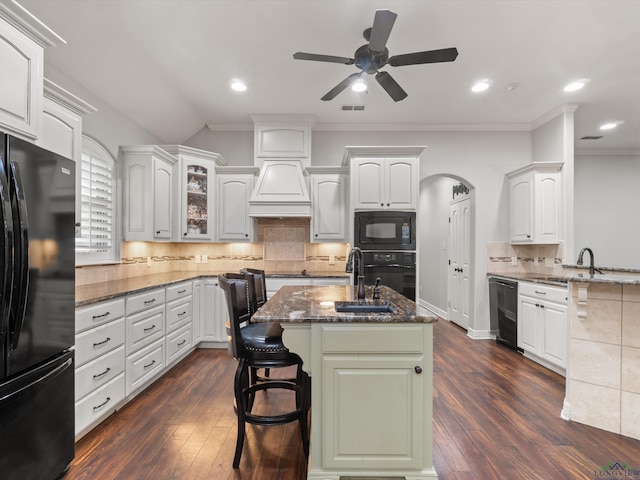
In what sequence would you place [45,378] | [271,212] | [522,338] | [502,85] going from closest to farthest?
[45,378], [502,85], [522,338], [271,212]

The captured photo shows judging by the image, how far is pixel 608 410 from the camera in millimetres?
2217

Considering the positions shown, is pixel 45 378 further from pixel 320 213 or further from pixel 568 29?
pixel 568 29

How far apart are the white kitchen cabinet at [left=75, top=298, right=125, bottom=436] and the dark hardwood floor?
0.15 meters

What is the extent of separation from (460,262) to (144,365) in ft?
14.2

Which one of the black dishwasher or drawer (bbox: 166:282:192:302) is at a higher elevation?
drawer (bbox: 166:282:192:302)

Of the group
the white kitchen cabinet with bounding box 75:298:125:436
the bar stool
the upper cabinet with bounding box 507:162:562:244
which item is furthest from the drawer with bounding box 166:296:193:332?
the upper cabinet with bounding box 507:162:562:244

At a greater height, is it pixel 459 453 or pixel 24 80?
pixel 24 80

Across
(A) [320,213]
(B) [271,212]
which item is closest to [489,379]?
(A) [320,213]

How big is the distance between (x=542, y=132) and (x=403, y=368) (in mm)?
4171

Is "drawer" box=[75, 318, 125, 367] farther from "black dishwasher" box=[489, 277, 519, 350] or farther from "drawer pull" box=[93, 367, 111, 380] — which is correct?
"black dishwasher" box=[489, 277, 519, 350]

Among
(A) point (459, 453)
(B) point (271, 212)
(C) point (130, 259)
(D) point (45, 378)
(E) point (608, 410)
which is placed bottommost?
(A) point (459, 453)

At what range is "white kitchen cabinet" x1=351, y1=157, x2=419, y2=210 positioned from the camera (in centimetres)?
380

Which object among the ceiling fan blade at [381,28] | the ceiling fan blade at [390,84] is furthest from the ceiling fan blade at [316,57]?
the ceiling fan blade at [390,84]

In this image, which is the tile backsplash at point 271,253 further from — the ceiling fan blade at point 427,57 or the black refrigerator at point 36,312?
the black refrigerator at point 36,312
